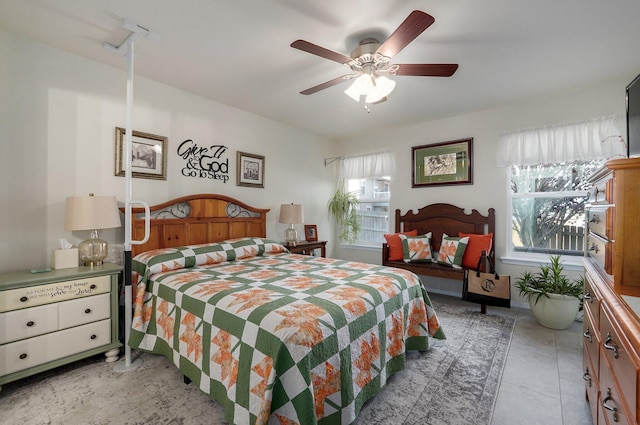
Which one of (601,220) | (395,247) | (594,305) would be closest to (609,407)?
(594,305)

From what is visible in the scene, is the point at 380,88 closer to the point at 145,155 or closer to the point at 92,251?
the point at 145,155

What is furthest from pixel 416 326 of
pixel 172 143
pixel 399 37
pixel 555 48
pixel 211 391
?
pixel 172 143

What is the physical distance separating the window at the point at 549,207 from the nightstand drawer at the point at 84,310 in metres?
4.22

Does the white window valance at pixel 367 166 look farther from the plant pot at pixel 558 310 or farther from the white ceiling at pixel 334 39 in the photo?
the plant pot at pixel 558 310

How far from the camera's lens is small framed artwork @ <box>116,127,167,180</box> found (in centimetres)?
261

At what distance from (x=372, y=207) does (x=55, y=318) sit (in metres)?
3.93

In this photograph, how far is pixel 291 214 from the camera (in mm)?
3818

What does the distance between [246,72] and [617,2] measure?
2.66m

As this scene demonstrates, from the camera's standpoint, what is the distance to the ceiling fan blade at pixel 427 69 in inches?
76.7

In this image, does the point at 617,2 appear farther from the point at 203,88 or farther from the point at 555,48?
the point at 203,88

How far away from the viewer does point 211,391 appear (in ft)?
4.91

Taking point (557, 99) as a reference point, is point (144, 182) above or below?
below

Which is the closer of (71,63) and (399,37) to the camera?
(399,37)

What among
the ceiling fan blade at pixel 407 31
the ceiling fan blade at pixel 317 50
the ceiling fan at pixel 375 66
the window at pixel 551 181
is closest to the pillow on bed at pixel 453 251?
the window at pixel 551 181
